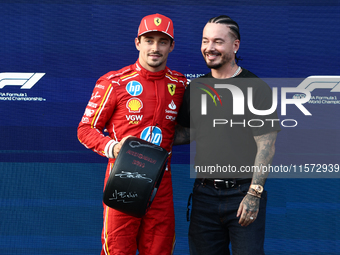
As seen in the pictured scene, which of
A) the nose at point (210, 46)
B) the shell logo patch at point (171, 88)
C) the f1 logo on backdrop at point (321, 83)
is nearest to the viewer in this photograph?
the nose at point (210, 46)

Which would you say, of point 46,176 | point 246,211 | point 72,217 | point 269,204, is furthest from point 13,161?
point 269,204

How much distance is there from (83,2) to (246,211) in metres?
1.73

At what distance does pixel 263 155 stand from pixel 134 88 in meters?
0.74

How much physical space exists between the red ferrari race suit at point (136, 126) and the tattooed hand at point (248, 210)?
41 centimetres

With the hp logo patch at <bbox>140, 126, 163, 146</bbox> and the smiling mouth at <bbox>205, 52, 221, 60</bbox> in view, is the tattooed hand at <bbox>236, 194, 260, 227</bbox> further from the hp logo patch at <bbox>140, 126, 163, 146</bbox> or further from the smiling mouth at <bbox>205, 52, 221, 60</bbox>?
the smiling mouth at <bbox>205, 52, 221, 60</bbox>

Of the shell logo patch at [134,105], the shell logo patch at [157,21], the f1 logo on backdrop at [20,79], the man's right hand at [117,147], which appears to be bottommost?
the man's right hand at [117,147]

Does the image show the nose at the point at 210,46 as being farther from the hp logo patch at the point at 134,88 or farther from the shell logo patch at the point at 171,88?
the hp logo patch at the point at 134,88

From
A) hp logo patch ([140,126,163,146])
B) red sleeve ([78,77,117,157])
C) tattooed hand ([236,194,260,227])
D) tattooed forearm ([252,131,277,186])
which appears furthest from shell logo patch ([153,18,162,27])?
tattooed hand ([236,194,260,227])

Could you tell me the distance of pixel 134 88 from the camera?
1859mm

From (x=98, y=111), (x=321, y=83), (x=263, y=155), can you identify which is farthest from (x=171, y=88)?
(x=321, y=83)

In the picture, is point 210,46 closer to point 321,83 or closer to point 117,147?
point 117,147

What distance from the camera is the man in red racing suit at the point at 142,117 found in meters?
1.82

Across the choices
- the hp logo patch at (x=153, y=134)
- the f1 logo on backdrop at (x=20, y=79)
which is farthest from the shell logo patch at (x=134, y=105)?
the f1 logo on backdrop at (x=20, y=79)

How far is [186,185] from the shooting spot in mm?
2441
